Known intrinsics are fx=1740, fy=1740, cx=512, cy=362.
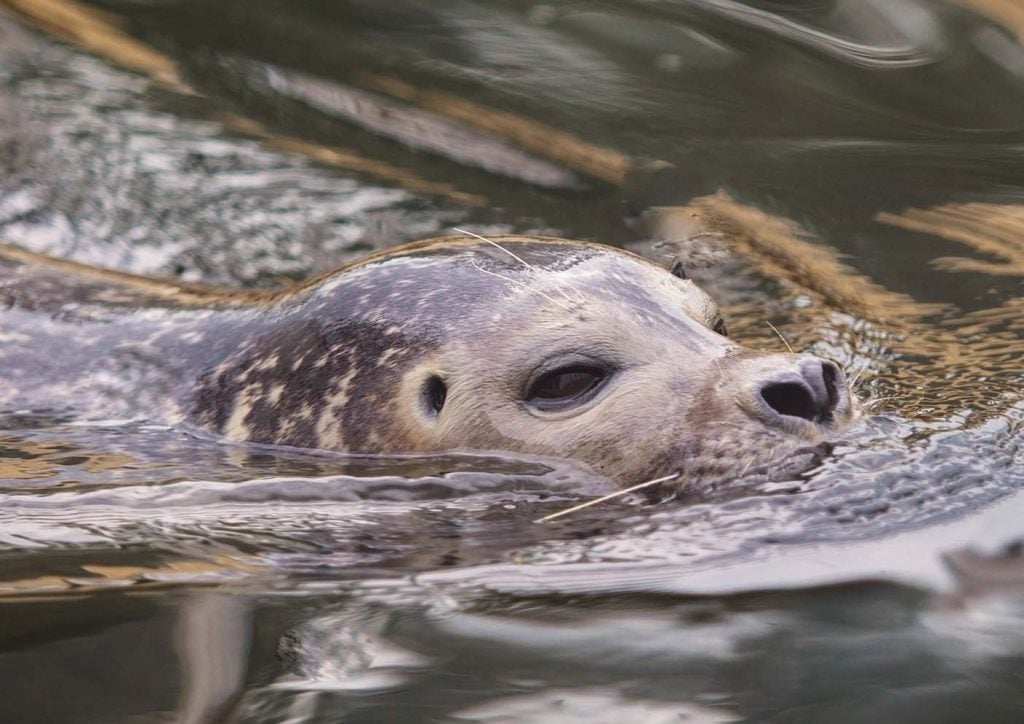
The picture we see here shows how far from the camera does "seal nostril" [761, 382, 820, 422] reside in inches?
144

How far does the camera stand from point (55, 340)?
15.1 ft

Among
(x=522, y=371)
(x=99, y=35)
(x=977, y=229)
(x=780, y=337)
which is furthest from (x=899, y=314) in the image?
(x=99, y=35)

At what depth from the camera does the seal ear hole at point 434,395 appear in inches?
158

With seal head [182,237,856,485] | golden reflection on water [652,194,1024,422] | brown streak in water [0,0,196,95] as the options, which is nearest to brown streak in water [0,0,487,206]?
brown streak in water [0,0,196,95]

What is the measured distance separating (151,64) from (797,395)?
3.95m

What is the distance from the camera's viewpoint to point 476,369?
12.9 ft

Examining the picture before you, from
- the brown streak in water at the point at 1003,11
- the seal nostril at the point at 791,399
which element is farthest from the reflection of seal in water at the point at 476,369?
the brown streak in water at the point at 1003,11

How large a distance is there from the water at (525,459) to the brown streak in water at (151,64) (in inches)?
0.7

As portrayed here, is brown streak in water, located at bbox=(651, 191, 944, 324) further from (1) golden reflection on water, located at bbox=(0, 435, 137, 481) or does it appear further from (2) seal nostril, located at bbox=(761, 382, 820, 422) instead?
(1) golden reflection on water, located at bbox=(0, 435, 137, 481)

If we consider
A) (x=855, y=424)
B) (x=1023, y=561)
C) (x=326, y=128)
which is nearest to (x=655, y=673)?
(x=1023, y=561)

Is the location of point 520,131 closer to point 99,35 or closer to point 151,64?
point 151,64

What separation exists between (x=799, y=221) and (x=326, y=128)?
185 centimetres

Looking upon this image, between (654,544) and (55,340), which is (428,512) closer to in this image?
(654,544)

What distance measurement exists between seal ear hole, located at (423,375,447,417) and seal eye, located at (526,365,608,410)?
22 cm
